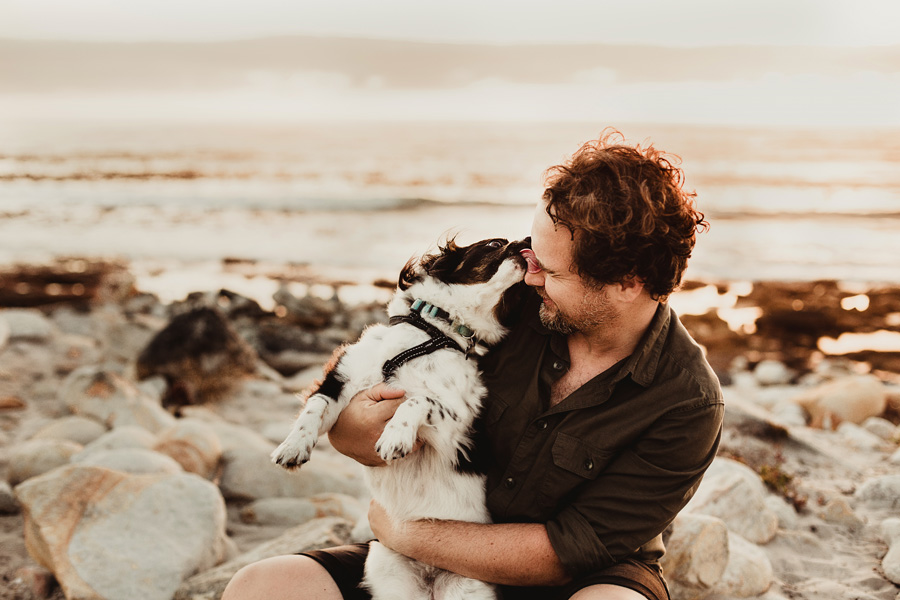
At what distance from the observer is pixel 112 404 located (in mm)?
5406

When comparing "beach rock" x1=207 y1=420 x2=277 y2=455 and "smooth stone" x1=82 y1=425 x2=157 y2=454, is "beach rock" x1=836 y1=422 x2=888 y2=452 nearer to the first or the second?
"beach rock" x1=207 y1=420 x2=277 y2=455

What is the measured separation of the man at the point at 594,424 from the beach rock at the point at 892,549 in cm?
165

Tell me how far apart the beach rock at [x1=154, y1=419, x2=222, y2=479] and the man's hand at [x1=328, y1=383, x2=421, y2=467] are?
2.20 metres

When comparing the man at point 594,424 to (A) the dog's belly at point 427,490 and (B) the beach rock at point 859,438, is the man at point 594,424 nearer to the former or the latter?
(A) the dog's belly at point 427,490

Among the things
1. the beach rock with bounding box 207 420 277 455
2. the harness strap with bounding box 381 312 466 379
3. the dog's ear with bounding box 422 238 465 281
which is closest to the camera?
the harness strap with bounding box 381 312 466 379

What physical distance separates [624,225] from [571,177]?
258 mm

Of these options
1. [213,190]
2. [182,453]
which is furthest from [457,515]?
[213,190]

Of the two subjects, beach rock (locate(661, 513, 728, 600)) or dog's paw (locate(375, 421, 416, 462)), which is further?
beach rock (locate(661, 513, 728, 600))

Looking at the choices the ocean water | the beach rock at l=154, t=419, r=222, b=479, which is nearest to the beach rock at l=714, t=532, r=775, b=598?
the beach rock at l=154, t=419, r=222, b=479

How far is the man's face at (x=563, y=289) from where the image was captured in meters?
2.38

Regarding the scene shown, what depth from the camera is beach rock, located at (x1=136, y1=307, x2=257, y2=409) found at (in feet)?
21.0

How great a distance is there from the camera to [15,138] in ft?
96.8

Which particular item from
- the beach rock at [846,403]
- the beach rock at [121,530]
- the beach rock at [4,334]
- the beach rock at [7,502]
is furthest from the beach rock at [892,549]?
the beach rock at [4,334]

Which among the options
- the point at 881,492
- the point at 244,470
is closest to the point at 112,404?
the point at 244,470
